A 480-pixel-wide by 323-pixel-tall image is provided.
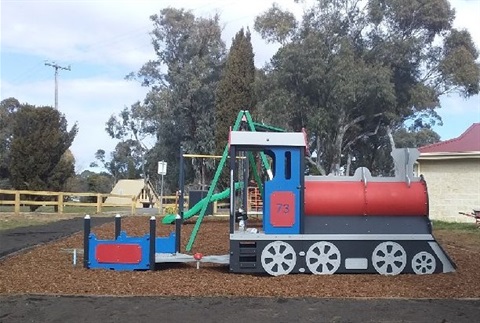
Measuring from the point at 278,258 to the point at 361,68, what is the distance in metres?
30.9

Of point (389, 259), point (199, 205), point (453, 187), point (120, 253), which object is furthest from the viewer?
point (453, 187)

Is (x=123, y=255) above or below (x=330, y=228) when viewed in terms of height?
below

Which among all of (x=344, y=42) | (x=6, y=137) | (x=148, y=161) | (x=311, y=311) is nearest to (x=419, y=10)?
(x=344, y=42)

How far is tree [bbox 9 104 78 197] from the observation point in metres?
42.2

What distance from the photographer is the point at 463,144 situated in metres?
28.6

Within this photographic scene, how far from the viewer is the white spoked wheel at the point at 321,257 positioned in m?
11.2

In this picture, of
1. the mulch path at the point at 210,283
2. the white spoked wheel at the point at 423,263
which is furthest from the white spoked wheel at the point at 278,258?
the white spoked wheel at the point at 423,263

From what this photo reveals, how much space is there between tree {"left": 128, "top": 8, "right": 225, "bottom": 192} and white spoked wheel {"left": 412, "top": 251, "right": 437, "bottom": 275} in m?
39.4

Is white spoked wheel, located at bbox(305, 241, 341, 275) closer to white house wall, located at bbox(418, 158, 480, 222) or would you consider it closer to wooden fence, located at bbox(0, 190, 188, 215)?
white house wall, located at bbox(418, 158, 480, 222)

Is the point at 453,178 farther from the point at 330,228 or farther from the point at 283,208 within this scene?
the point at 283,208

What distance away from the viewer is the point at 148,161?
6294 centimetres

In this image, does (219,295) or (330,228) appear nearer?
(219,295)

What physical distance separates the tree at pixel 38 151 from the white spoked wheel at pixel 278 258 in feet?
111

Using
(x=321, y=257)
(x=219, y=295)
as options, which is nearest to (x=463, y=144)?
(x=321, y=257)
